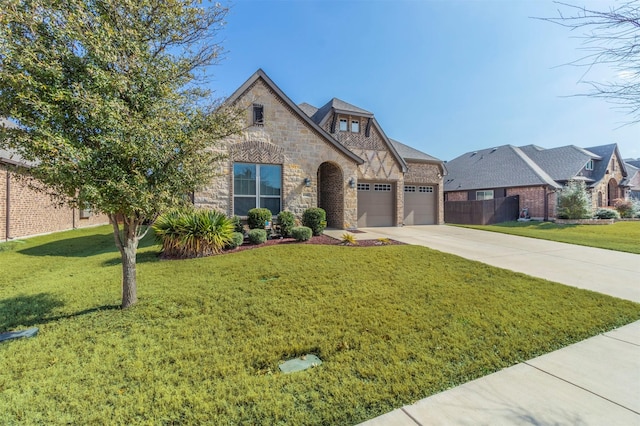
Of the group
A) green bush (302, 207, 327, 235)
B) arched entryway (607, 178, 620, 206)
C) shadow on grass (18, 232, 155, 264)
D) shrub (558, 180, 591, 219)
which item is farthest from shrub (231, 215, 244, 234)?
arched entryway (607, 178, 620, 206)

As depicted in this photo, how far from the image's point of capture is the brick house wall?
11758 millimetres

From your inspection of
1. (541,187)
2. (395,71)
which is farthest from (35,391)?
(541,187)

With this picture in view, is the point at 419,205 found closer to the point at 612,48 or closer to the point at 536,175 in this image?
the point at 536,175

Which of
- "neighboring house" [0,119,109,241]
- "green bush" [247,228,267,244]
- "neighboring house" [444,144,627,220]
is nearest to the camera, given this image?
"green bush" [247,228,267,244]

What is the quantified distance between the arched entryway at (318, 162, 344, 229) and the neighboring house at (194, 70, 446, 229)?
0.05 meters

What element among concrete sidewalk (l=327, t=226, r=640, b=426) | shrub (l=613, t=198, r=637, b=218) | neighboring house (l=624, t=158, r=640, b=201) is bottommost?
concrete sidewalk (l=327, t=226, r=640, b=426)

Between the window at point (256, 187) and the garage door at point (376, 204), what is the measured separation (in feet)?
18.5

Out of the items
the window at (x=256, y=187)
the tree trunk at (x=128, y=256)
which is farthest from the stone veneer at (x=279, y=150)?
the tree trunk at (x=128, y=256)

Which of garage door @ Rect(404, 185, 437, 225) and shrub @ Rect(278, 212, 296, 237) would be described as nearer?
shrub @ Rect(278, 212, 296, 237)

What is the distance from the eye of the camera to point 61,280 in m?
6.55

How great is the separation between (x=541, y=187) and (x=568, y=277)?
18.7 meters

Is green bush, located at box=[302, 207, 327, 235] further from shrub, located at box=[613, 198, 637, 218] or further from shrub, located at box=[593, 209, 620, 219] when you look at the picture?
shrub, located at box=[613, 198, 637, 218]

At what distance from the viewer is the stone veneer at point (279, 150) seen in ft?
38.1

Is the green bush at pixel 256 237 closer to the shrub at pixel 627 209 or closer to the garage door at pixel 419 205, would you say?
the garage door at pixel 419 205
